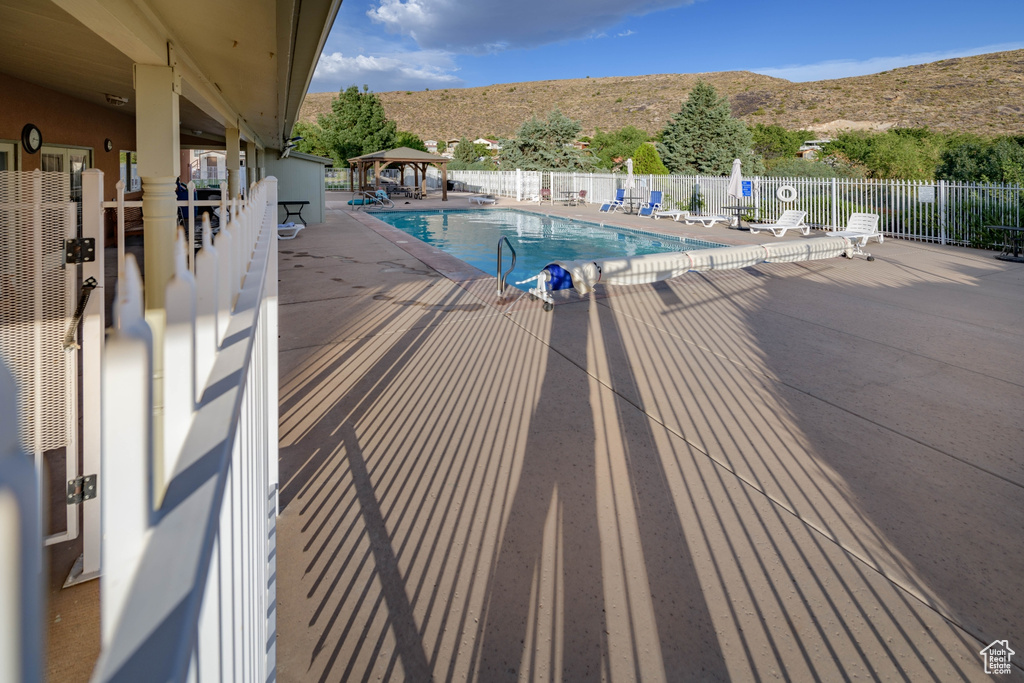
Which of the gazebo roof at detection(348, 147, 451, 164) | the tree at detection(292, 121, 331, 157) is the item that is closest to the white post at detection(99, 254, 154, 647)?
the gazebo roof at detection(348, 147, 451, 164)

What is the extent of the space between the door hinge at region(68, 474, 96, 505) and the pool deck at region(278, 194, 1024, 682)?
777 millimetres

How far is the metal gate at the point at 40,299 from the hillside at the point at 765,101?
51873 millimetres

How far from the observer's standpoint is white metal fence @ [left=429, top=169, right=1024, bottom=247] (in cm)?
1166

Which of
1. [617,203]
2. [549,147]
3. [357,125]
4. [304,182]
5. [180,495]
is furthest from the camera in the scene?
[357,125]

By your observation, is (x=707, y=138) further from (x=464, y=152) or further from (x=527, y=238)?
(x=527, y=238)

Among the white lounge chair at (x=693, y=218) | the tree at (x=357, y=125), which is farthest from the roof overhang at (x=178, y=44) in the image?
the tree at (x=357, y=125)

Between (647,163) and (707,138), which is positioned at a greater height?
(707,138)

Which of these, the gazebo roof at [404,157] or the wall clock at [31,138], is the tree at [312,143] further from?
the wall clock at [31,138]

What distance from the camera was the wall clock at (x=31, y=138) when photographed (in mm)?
7563

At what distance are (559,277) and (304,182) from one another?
12630 mm

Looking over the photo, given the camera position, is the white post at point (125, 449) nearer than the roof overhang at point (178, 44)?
Yes

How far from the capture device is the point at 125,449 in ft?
1.78

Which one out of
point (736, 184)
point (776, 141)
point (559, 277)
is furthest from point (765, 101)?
point (559, 277)

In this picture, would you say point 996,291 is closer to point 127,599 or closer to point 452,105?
point 127,599
